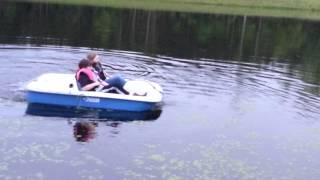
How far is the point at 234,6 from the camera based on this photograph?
2464 inches

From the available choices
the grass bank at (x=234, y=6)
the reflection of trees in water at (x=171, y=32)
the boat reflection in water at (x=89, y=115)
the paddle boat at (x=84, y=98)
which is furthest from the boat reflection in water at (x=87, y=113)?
the grass bank at (x=234, y=6)

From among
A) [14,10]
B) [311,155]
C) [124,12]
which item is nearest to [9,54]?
[311,155]

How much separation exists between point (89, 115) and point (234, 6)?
47.2 meters

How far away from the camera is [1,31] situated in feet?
114

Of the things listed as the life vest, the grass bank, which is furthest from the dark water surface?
the grass bank

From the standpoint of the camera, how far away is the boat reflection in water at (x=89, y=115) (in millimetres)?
16375

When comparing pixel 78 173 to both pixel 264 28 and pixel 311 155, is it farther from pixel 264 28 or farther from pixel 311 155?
pixel 264 28

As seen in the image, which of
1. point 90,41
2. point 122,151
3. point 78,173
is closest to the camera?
point 78,173

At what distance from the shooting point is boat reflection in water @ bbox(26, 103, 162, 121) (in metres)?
17.3

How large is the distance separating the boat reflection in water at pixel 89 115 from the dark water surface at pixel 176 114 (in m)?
0.10

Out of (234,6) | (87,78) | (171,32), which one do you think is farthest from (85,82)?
(234,6)

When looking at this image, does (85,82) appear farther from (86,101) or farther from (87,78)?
(86,101)

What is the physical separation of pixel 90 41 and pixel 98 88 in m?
15.7

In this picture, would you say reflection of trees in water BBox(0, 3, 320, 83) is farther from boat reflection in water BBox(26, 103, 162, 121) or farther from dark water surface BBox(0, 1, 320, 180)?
boat reflection in water BBox(26, 103, 162, 121)
